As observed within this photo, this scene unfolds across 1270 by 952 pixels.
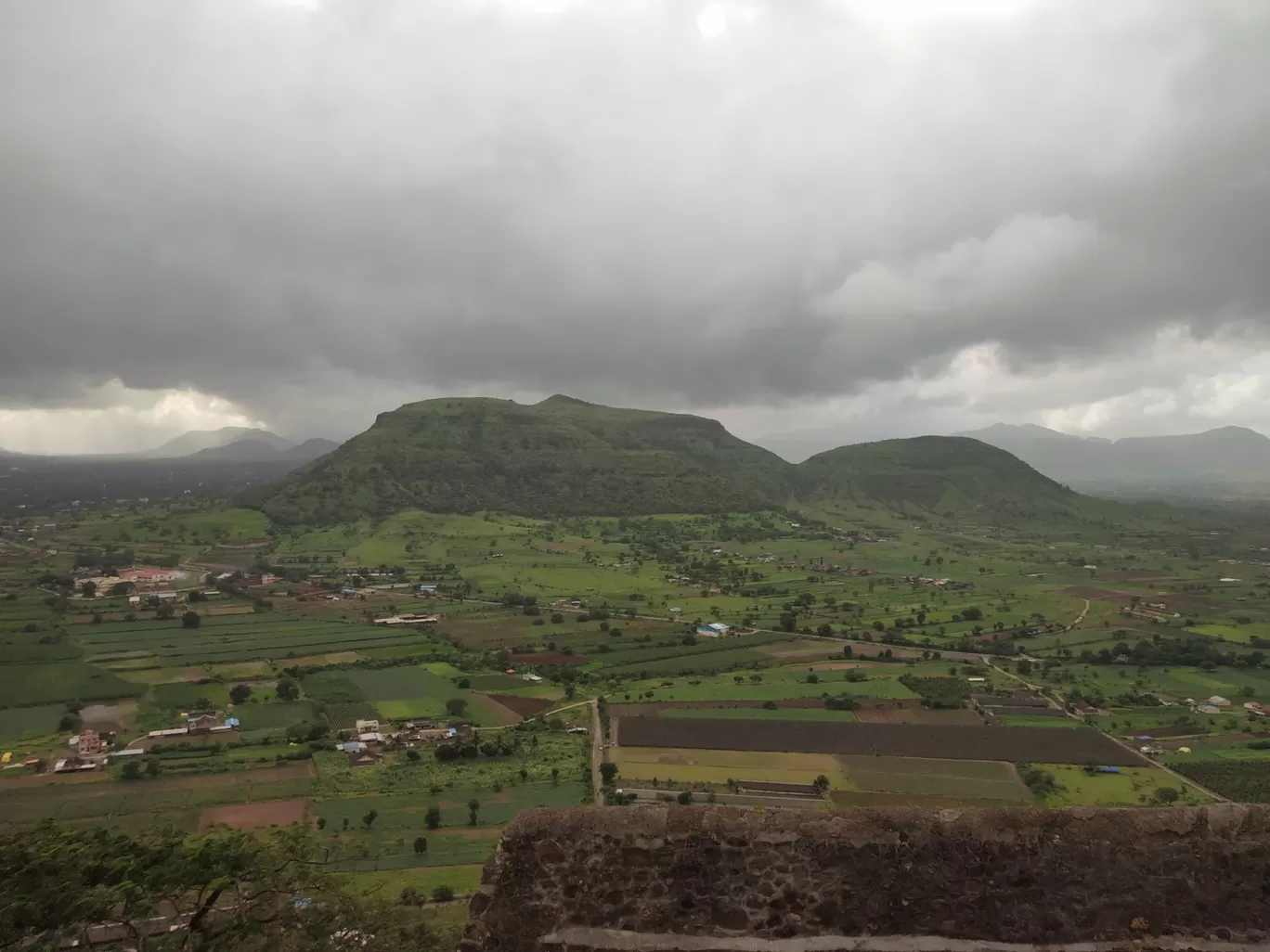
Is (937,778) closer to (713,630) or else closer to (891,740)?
(891,740)

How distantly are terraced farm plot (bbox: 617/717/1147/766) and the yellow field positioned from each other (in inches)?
48.3

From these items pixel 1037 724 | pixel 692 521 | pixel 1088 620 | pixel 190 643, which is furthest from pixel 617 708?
pixel 692 521

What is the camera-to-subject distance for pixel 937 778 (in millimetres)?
46719

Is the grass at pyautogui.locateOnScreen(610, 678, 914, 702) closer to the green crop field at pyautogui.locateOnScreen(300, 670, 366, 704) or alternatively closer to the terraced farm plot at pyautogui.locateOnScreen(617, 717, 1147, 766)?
the terraced farm plot at pyautogui.locateOnScreen(617, 717, 1147, 766)

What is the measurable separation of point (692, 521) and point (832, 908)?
185 meters

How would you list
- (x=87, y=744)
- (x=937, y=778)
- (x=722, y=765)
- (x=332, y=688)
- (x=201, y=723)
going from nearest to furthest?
(x=937, y=778) < (x=722, y=765) < (x=87, y=744) < (x=201, y=723) < (x=332, y=688)

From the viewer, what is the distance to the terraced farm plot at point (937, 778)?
44188 mm

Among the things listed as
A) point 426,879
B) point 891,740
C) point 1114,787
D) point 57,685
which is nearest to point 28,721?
point 57,685

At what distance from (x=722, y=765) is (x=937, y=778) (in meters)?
14.1

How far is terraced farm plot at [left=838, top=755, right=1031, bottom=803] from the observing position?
145ft

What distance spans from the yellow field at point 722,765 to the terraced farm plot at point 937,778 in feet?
4.91

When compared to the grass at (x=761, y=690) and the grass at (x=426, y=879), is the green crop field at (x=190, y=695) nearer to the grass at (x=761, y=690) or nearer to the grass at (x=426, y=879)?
the grass at (x=426, y=879)

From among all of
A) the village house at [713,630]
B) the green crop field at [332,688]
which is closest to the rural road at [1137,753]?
the village house at [713,630]

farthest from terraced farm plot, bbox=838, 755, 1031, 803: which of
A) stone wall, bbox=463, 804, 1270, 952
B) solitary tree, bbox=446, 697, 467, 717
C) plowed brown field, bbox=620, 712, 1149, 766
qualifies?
stone wall, bbox=463, 804, 1270, 952
